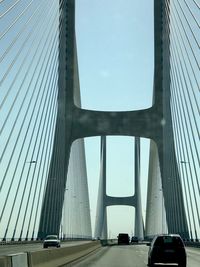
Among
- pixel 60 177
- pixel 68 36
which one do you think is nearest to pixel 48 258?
pixel 60 177

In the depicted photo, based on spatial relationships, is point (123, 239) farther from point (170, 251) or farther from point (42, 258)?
point (42, 258)

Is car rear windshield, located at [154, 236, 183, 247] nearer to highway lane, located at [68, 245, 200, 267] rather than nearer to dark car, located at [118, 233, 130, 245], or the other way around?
highway lane, located at [68, 245, 200, 267]

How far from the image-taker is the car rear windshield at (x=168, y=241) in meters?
23.0

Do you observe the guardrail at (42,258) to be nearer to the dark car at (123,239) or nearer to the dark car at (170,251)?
the dark car at (170,251)

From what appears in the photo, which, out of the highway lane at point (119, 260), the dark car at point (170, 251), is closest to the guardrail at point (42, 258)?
the highway lane at point (119, 260)

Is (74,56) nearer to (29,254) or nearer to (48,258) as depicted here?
(48,258)

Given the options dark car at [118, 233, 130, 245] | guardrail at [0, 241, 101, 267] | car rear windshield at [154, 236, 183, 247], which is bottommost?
guardrail at [0, 241, 101, 267]

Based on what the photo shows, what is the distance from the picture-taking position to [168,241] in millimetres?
23109

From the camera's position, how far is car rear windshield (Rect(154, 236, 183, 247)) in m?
23.0

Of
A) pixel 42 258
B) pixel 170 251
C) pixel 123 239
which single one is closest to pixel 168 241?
pixel 170 251

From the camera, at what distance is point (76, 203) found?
74.6m

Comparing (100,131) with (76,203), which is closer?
(100,131)

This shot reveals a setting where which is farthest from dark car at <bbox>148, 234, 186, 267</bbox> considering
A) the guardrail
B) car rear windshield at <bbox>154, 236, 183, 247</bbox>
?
the guardrail

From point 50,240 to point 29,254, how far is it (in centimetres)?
3248
